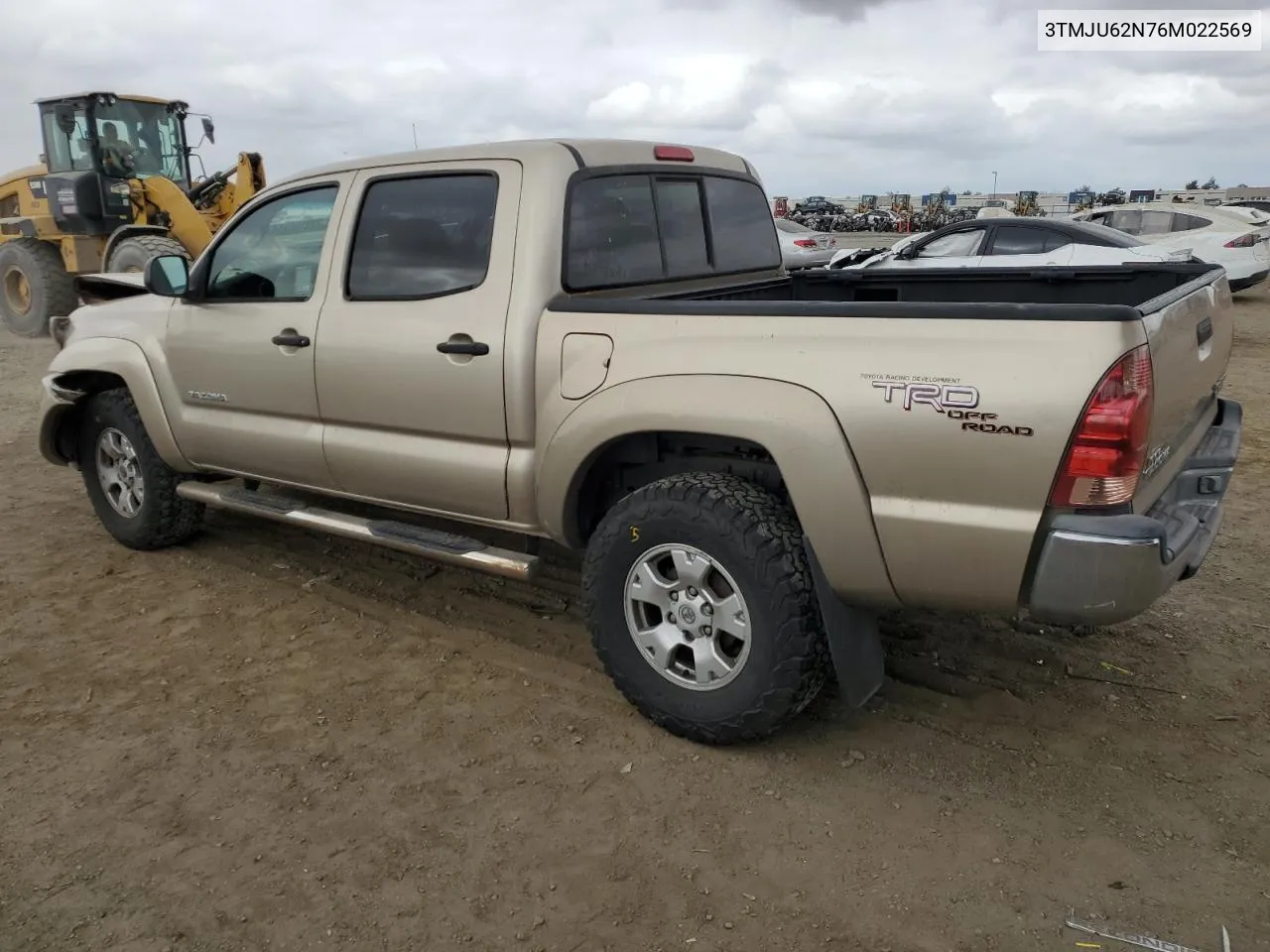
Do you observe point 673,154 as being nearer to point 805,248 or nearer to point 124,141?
point 124,141

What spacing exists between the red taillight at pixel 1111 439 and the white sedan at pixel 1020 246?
26.2 ft

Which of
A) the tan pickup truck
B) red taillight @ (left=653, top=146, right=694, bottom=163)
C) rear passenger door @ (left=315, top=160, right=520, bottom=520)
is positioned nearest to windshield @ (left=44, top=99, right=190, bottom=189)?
the tan pickup truck

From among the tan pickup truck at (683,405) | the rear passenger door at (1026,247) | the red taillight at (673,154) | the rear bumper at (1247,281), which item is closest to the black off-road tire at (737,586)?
the tan pickup truck at (683,405)

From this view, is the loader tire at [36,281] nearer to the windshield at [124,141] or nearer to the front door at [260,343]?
the windshield at [124,141]

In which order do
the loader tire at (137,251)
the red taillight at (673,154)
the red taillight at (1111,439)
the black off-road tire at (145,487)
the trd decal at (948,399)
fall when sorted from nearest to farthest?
1. the red taillight at (1111,439)
2. the trd decal at (948,399)
3. the red taillight at (673,154)
4. the black off-road tire at (145,487)
5. the loader tire at (137,251)

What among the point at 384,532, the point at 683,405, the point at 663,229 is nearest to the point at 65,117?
the point at 384,532

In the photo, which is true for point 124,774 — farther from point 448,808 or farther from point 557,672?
point 557,672

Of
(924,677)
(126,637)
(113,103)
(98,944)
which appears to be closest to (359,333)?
(126,637)

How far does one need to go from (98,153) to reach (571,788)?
41.4ft

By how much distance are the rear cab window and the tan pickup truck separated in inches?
0.5

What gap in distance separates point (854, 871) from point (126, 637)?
326 centimetres

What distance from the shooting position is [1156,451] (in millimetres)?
2773

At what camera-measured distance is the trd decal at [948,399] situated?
255 cm

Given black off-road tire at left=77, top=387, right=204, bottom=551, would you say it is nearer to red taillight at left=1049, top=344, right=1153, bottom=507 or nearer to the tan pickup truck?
the tan pickup truck
